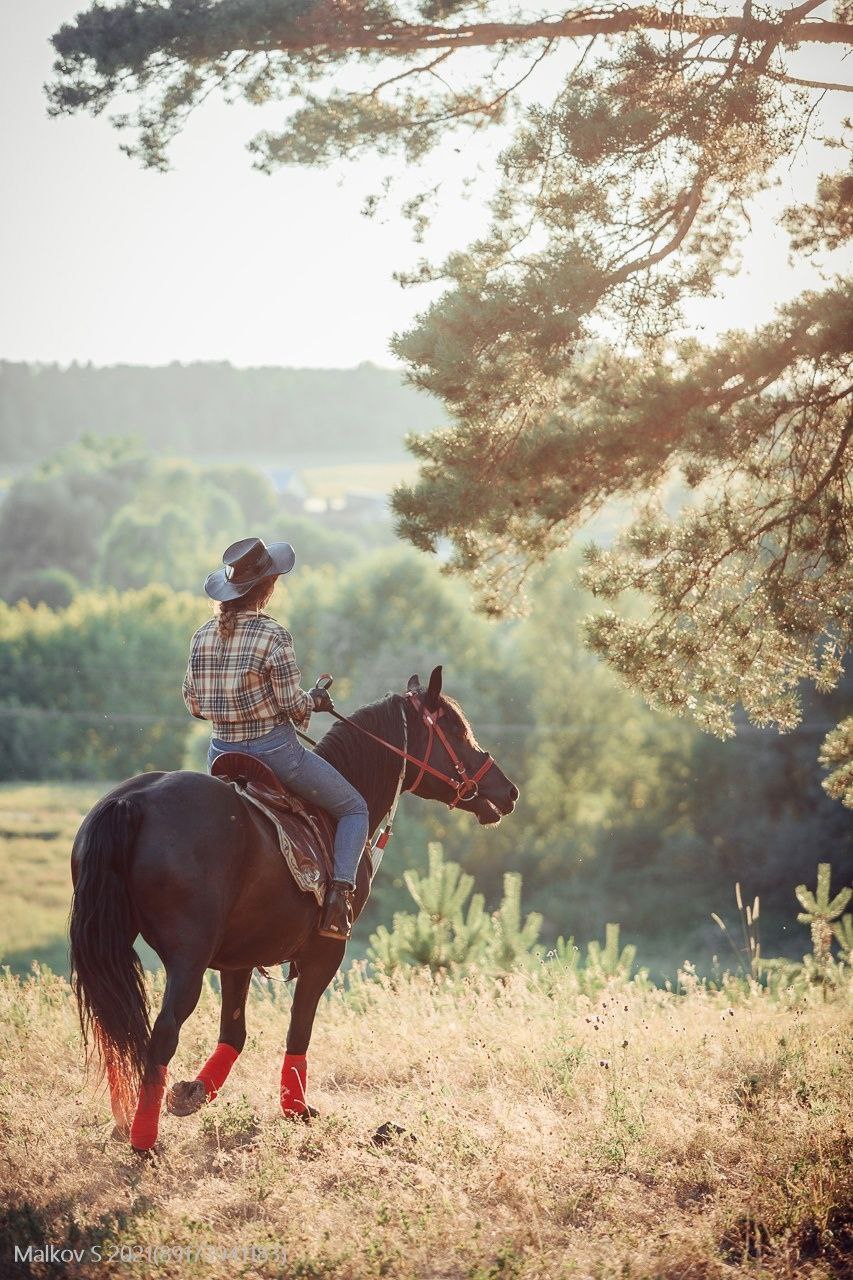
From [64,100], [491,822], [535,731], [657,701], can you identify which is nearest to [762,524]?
[657,701]

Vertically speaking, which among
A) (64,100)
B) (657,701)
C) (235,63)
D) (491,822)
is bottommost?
(491,822)

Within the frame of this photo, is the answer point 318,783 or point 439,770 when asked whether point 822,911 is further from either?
point 318,783

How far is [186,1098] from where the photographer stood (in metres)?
5.62

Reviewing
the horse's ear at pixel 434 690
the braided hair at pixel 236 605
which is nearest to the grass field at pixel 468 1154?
the horse's ear at pixel 434 690

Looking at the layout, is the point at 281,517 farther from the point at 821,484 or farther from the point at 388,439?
the point at 821,484

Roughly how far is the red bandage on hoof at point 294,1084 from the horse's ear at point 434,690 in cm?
208

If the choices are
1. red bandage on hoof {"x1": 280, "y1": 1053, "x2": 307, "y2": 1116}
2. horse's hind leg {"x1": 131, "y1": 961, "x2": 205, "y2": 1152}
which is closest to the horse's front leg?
red bandage on hoof {"x1": 280, "y1": 1053, "x2": 307, "y2": 1116}

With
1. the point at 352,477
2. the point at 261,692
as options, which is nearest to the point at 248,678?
the point at 261,692

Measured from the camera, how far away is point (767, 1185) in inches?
195

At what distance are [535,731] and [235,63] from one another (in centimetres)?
3844

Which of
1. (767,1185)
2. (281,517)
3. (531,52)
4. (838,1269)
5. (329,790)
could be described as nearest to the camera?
(838,1269)

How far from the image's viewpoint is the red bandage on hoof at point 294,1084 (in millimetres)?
6062

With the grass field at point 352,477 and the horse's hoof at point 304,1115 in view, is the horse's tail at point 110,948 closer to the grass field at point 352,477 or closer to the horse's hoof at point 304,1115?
the horse's hoof at point 304,1115

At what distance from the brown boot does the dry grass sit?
0.91 metres
